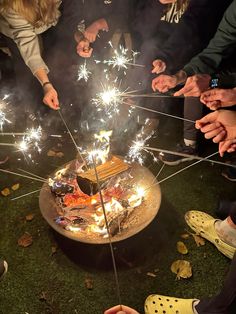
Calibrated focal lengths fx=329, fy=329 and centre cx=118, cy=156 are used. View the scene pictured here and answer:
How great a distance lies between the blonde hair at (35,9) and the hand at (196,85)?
2.08 meters

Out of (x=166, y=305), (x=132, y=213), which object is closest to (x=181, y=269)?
(x=166, y=305)

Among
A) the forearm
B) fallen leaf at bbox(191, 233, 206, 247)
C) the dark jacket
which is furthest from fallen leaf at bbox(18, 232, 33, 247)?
the forearm

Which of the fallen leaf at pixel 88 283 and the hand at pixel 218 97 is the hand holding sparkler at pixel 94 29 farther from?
the fallen leaf at pixel 88 283

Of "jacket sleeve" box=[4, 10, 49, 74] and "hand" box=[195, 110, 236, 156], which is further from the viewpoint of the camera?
"jacket sleeve" box=[4, 10, 49, 74]

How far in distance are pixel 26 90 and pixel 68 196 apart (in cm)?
276

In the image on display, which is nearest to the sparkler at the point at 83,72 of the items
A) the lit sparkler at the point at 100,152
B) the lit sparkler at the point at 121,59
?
the lit sparkler at the point at 121,59

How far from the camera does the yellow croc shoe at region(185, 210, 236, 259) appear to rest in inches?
131

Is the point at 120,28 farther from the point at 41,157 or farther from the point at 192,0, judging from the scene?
the point at 41,157

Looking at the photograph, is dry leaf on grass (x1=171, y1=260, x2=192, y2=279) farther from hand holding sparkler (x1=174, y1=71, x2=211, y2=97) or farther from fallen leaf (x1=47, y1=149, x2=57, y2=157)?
fallen leaf (x1=47, y1=149, x2=57, y2=157)

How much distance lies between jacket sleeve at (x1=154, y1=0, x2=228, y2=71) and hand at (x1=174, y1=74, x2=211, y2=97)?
2.66ft

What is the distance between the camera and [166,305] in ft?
9.57

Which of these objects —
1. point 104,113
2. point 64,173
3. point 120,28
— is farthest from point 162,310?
point 120,28

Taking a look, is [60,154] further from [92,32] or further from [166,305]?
[166,305]

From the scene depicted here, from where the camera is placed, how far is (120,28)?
546cm
